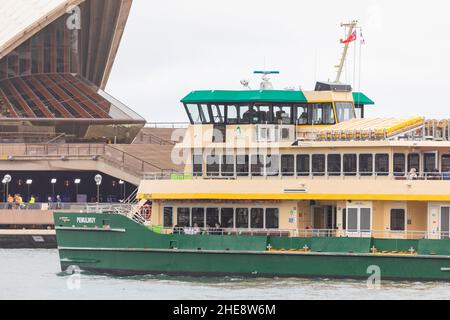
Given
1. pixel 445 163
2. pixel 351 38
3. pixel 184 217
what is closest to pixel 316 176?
pixel 445 163

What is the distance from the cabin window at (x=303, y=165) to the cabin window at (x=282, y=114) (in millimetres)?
2279

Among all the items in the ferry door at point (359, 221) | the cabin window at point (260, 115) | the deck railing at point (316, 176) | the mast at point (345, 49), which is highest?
the mast at point (345, 49)

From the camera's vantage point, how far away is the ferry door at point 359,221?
161ft

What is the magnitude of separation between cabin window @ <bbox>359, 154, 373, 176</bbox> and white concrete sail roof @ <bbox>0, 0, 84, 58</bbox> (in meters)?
38.0

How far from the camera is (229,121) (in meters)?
52.1

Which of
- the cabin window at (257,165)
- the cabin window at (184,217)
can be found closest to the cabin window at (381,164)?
the cabin window at (257,165)

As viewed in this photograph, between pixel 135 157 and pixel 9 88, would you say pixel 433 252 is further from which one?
pixel 9 88

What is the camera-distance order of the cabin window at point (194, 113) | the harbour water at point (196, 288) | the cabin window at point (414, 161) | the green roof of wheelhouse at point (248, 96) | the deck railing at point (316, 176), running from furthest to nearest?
1. the cabin window at point (194, 113)
2. the green roof of wheelhouse at point (248, 96)
3. the cabin window at point (414, 161)
4. the deck railing at point (316, 176)
5. the harbour water at point (196, 288)

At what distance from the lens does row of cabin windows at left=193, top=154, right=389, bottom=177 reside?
1939 inches

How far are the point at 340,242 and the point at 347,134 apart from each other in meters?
3.37

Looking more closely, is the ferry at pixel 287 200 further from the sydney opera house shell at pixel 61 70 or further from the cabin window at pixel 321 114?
the sydney opera house shell at pixel 61 70

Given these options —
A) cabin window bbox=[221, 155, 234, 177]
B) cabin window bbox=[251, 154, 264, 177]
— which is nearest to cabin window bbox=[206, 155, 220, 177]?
cabin window bbox=[221, 155, 234, 177]

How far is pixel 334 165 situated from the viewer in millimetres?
49656

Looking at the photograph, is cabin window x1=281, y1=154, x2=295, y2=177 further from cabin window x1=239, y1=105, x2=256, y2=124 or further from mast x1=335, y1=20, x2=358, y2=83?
mast x1=335, y1=20, x2=358, y2=83
